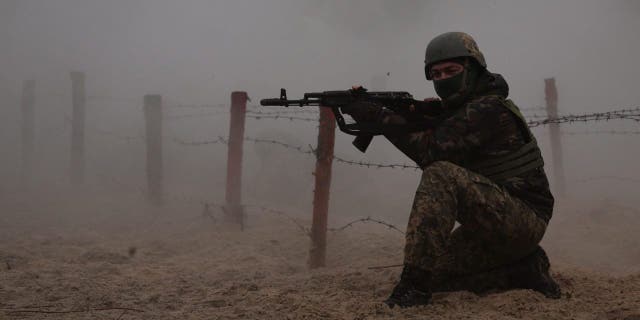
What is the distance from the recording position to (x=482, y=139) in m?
2.90

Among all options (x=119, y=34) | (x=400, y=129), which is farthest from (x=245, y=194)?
(x=119, y=34)

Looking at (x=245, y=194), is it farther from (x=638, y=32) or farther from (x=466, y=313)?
(x=638, y=32)

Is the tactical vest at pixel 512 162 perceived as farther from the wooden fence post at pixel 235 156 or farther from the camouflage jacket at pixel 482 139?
the wooden fence post at pixel 235 156

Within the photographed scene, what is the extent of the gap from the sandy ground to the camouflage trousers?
32cm

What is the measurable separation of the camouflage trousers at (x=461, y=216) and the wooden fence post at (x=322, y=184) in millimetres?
2745

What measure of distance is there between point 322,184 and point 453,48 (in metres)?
2.83

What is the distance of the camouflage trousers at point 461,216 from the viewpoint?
2.69 meters

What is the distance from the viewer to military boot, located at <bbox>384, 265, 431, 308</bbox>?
278cm

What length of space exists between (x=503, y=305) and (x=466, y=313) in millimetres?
249

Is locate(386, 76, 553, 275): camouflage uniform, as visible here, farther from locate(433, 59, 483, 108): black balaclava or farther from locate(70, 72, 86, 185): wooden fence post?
locate(70, 72, 86, 185): wooden fence post

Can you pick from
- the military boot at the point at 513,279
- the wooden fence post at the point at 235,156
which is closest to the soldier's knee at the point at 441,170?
the military boot at the point at 513,279

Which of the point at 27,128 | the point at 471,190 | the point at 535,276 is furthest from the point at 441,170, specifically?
the point at 27,128

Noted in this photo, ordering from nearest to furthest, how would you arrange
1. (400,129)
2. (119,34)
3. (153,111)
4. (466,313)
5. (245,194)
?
(466,313) < (400,129) < (153,111) < (245,194) < (119,34)

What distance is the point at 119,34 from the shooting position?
78.9 metres
